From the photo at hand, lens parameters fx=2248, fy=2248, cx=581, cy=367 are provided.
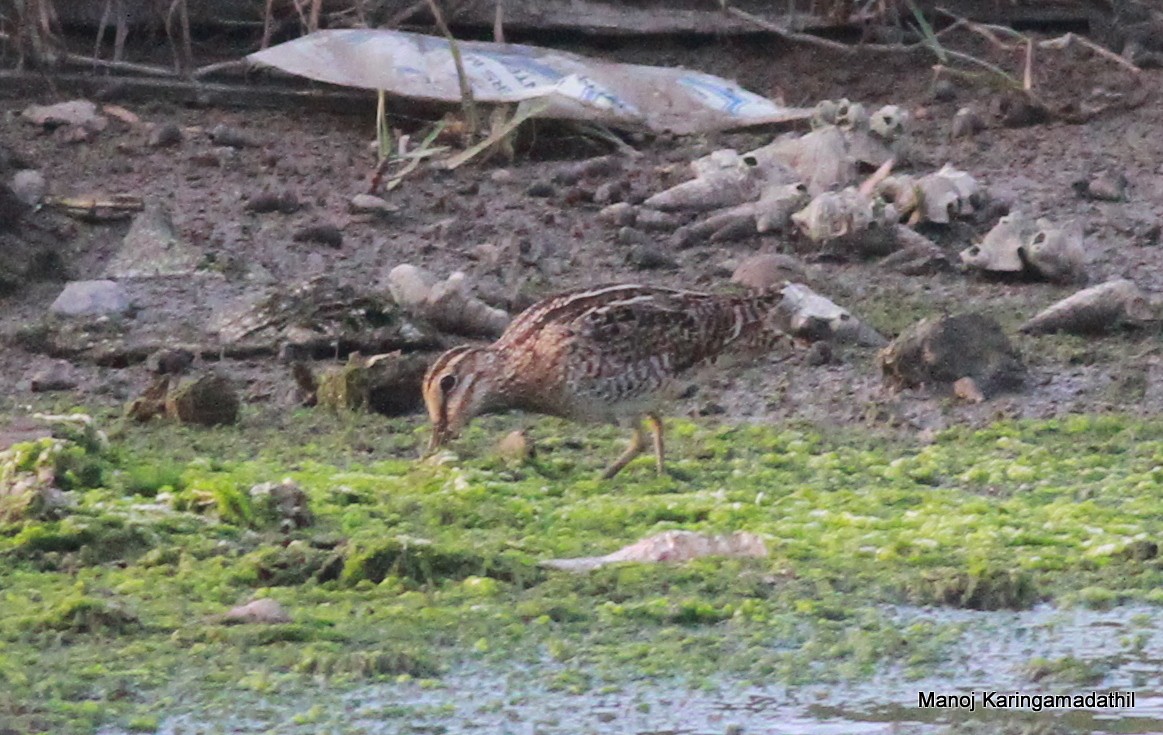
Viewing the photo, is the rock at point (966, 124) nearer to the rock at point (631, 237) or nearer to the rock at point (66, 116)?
the rock at point (631, 237)

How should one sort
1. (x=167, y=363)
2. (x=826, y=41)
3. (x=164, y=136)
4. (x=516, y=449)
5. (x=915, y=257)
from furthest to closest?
(x=826, y=41) → (x=164, y=136) → (x=915, y=257) → (x=167, y=363) → (x=516, y=449)

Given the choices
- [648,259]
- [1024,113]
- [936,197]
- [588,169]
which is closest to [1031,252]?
[936,197]

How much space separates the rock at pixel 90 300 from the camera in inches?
349

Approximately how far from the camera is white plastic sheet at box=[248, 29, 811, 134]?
1041 cm

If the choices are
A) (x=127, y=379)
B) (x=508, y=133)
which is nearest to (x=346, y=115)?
(x=508, y=133)

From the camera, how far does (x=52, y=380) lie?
825 cm

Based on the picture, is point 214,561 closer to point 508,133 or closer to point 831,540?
point 831,540

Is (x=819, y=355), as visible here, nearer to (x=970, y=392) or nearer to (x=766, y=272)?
(x=970, y=392)

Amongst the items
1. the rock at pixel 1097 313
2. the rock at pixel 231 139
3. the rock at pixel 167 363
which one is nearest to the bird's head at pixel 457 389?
the rock at pixel 167 363

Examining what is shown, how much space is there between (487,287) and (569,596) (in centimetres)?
362

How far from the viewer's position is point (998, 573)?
580 cm

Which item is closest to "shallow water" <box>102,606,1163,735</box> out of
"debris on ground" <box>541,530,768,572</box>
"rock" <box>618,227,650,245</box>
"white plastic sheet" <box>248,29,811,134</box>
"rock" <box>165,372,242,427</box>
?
"debris on ground" <box>541,530,768,572</box>

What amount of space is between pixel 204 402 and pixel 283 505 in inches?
56.8

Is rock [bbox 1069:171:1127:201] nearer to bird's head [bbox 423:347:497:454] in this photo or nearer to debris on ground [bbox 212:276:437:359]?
debris on ground [bbox 212:276:437:359]
